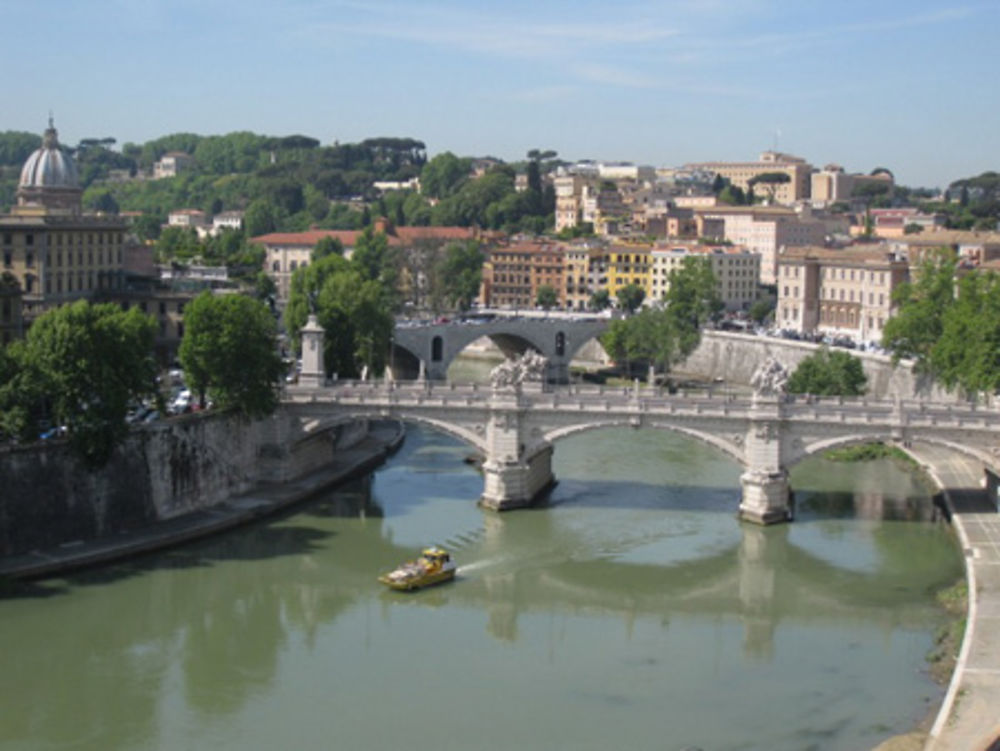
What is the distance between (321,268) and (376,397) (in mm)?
19193

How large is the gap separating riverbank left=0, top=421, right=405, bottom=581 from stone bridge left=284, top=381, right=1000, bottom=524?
1.39 m

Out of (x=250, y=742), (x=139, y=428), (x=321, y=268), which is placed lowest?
(x=250, y=742)

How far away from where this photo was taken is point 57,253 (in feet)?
144

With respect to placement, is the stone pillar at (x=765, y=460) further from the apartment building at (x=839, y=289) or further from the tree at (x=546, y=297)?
Result: the tree at (x=546, y=297)

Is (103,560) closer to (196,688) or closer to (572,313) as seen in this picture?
(196,688)

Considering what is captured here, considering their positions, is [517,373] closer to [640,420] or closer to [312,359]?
[640,420]

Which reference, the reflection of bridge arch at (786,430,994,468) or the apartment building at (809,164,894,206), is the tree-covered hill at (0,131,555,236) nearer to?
the apartment building at (809,164,894,206)

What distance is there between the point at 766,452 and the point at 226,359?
11467 mm

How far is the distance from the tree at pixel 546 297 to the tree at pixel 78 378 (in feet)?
152

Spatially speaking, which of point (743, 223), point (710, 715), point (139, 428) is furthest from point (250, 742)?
point (743, 223)

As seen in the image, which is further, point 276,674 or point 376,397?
point 376,397

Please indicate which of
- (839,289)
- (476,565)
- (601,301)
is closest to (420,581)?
(476,565)

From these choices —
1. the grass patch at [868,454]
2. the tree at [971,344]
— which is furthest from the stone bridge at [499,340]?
the grass patch at [868,454]

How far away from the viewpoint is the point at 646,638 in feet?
81.4
